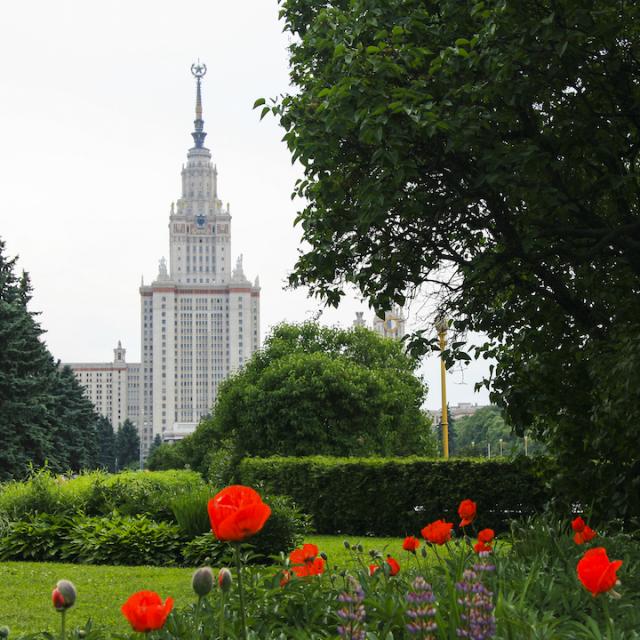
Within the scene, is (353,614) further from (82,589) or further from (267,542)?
(267,542)

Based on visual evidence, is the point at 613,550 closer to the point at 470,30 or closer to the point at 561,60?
the point at 561,60

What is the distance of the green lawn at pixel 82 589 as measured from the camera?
8828mm

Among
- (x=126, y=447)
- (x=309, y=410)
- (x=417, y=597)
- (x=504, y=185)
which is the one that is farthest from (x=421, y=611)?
(x=126, y=447)

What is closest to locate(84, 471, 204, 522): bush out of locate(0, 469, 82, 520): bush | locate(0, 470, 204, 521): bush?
locate(0, 470, 204, 521): bush

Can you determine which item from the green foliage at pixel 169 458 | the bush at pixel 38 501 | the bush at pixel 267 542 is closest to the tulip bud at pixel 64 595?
the bush at pixel 267 542

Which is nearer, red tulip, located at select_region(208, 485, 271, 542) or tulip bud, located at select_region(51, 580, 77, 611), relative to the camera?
tulip bud, located at select_region(51, 580, 77, 611)

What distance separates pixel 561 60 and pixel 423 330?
330 centimetres

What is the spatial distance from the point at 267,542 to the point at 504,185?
22.8 feet

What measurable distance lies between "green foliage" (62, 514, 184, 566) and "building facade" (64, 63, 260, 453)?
168493 millimetres

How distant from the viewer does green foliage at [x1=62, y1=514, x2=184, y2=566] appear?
45.2ft

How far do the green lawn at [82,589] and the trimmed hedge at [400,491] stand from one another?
4963 millimetres

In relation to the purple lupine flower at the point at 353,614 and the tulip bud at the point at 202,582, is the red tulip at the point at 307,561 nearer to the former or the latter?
the purple lupine flower at the point at 353,614

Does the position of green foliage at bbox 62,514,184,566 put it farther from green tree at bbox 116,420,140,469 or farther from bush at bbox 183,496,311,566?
green tree at bbox 116,420,140,469

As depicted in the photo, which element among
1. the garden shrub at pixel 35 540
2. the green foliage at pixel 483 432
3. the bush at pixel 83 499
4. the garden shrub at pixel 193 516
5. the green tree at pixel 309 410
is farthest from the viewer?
the green foliage at pixel 483 432
